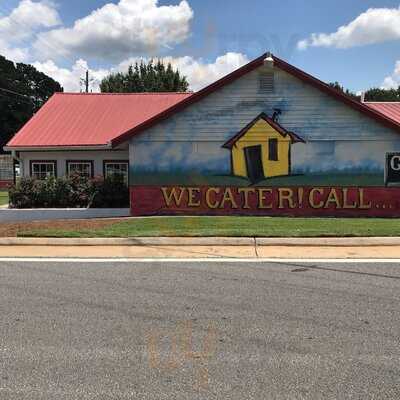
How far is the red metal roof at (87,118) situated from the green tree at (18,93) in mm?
53538

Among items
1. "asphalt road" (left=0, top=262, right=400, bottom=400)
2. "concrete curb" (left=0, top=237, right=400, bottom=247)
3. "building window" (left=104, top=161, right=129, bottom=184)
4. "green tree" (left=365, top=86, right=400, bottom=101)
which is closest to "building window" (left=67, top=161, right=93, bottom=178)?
"building window" (left=104, top=161, right=129, bottom=184)

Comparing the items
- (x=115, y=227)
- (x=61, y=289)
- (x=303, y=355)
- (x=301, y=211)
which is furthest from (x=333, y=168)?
(x=303, y=355)

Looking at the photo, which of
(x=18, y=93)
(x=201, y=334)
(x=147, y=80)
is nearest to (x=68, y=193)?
(x=201, y=334)

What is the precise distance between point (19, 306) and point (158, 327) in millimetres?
1972

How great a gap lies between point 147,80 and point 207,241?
40707 millimetres

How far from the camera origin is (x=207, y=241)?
10.8 metres

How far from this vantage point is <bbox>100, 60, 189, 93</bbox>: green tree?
161 ft

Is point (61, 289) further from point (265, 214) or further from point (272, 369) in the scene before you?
point (265, 214)

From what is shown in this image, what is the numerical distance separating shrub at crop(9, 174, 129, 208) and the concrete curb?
31.0 ft

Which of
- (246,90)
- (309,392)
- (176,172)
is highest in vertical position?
(246,90)

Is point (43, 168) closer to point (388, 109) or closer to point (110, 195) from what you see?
point (110, 195)

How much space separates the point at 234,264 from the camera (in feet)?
29.0

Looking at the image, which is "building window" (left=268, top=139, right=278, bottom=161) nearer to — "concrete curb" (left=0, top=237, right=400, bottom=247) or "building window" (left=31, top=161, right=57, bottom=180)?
"concrete curb" (left=0, top=237, right=400, bottom=247)

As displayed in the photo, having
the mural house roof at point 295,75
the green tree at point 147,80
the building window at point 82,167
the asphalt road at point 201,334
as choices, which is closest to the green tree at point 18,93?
the green tree at point 147,80
